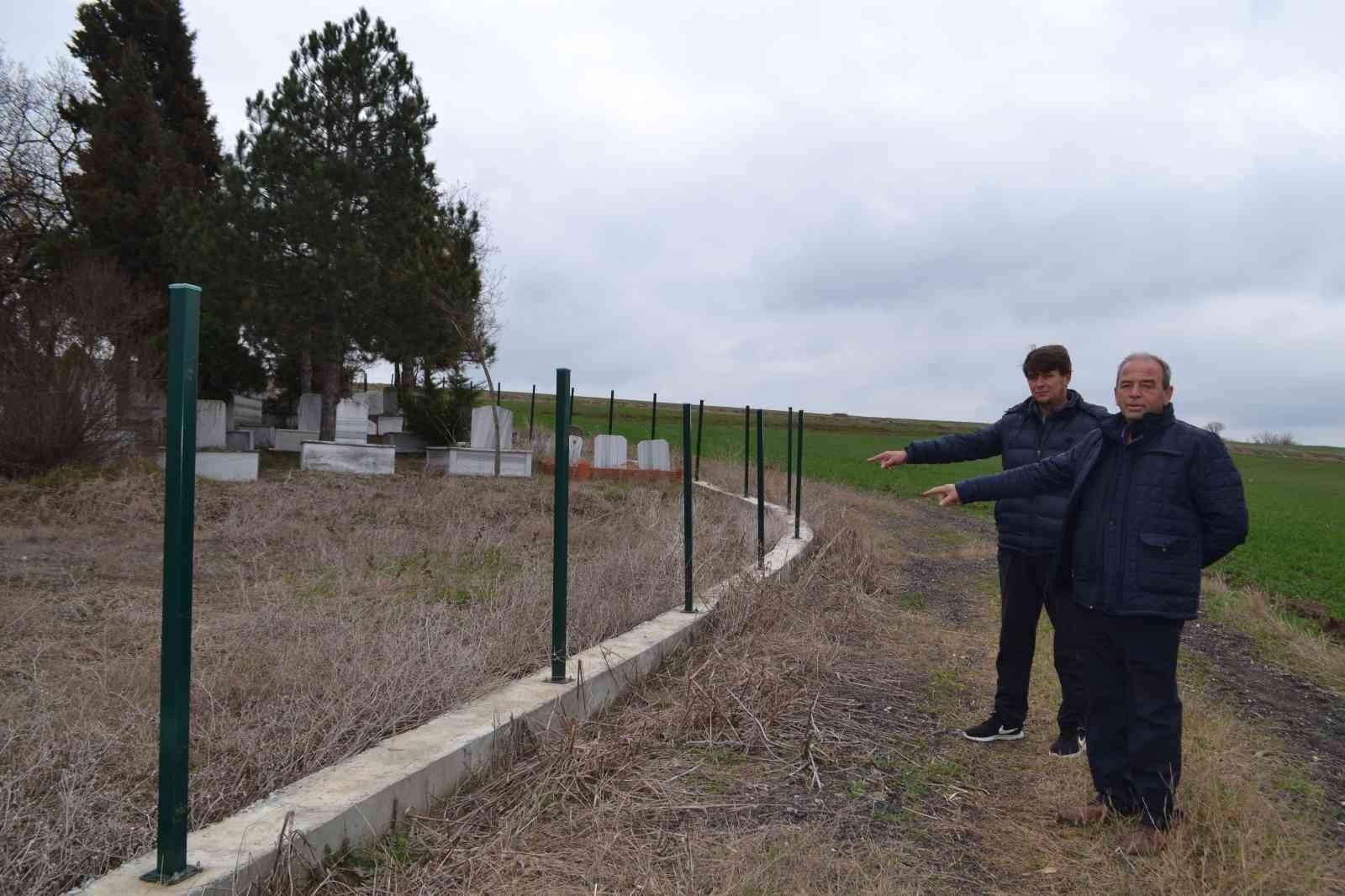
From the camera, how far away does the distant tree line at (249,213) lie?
53.5 feet

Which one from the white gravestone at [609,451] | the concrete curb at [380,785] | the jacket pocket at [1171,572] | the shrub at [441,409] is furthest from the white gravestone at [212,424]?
the jacket pocket at [1171,572]

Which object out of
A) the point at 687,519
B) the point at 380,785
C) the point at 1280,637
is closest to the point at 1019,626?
the point at 687,519

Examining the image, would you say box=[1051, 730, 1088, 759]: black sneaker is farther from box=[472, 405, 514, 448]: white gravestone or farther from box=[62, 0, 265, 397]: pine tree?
box=[62, 0, 265, 397]: pine tree

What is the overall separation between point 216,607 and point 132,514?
5104mm

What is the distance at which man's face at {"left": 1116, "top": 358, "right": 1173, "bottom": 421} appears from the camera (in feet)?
10.4

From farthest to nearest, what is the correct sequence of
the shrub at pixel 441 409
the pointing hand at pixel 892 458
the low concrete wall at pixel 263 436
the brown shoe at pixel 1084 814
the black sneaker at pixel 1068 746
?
the shrub at pixel 441 409
the low concrete wall at pixel 263 436
the pointing hand at pixel 892 458
the black sneaker at pixel 1068 746
the brown shoe at pixel 1084 814

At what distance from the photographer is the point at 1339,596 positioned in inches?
449

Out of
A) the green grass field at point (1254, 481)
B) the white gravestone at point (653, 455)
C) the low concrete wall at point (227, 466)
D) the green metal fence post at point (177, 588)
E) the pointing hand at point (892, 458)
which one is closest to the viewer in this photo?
the green metal fence post at point (177, 588)

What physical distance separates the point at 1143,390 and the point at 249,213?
16.1 m

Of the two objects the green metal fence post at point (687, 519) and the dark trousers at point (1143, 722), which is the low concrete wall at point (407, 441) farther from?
the dark trousers at point (1143, 722)

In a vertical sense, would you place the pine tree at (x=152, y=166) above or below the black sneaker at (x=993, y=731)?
above

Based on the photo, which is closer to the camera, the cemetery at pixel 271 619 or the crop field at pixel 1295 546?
the cemetery at pixel 271 619

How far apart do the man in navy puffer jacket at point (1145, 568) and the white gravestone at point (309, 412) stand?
17.9 metres

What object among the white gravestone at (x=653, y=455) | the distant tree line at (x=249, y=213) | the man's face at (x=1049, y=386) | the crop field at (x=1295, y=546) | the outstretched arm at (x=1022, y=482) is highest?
the distant tree line at (x=249, y=213)
